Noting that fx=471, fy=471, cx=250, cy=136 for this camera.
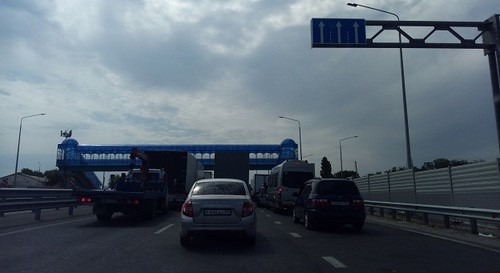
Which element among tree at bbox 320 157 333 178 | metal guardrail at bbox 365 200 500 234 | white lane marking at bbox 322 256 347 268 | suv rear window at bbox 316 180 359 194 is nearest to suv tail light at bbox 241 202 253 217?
white lane marking at bbox 322 256 347 268

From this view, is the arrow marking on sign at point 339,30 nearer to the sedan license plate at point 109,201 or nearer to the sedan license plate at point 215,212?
the sedan license plate at point 215,212

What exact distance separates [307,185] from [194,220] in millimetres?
7311

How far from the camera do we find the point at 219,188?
11695mm

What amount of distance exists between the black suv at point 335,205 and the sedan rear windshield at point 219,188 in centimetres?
399

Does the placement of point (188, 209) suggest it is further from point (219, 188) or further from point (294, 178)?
point (294, 178)

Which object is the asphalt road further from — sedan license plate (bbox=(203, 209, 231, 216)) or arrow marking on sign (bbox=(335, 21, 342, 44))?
Answer: arrow marking on sign (bbox=(335, 21, 342, 44))

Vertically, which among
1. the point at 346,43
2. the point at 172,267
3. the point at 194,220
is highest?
the point at 346,43

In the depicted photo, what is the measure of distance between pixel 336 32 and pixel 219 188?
8.24 meters

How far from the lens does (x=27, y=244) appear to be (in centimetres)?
1105

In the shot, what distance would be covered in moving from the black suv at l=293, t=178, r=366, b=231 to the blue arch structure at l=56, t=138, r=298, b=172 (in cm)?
5078

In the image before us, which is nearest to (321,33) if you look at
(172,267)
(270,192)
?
(172,267)

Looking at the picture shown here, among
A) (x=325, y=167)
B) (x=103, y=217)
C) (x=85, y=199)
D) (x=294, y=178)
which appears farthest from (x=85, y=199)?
(x=325, y=167)

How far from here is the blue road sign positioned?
16844mm

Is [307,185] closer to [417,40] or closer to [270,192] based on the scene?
[417,40]
